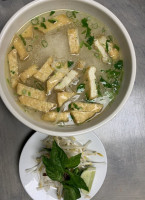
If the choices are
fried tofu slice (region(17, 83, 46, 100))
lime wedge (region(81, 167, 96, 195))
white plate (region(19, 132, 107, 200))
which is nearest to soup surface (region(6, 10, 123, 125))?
fried tofu slice (region(17, 83, 46, 100))

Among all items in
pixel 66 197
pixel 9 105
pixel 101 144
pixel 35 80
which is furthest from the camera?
pixel 101 144

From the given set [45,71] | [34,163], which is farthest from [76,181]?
[45,71]

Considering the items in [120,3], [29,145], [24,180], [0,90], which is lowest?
[24,180]

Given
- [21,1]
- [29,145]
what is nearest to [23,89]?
[29,145]

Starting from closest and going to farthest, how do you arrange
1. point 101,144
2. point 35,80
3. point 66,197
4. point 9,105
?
point 9,105
point 35,80
point 66,197
point 101,144

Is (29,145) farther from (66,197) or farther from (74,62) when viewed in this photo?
(74,62)

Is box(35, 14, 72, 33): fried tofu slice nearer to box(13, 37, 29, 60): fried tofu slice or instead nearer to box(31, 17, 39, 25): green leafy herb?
box(31, 17, 39, 25): green leafy herb

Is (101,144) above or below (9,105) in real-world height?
below

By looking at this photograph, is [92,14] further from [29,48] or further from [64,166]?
[64,166]
